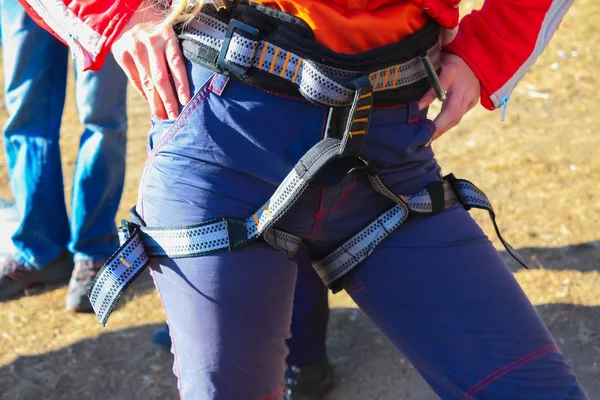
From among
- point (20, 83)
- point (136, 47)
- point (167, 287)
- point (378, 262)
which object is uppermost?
point (136, 47)

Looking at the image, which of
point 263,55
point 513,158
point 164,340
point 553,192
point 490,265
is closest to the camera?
point 263,55

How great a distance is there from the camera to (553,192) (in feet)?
11.0

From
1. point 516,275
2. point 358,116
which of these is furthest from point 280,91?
point 516,275

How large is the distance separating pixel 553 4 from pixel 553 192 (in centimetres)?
197

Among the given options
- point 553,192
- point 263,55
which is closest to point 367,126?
point 263,55

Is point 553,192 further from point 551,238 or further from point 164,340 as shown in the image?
point 164,340

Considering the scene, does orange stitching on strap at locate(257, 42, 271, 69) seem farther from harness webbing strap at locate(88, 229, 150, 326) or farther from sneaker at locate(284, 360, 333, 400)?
sneaker at locate(284, 360, 333, 400)

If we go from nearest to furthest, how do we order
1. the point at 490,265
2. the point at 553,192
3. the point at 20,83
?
the point at 490,265 < the point at 20,83 < the point at 553,192

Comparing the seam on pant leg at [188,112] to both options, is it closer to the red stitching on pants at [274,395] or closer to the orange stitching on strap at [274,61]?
the orange stitching on strap at [274,61]

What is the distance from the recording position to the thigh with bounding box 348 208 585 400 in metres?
1.38

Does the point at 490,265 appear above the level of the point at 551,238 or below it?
above

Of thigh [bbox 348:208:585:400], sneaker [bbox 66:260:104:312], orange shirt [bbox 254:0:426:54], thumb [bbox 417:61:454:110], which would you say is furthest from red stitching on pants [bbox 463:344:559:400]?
sneaker [bbox 66:260:104:312]

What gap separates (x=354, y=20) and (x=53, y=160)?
80.1 inches

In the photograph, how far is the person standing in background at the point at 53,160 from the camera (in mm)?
2846
